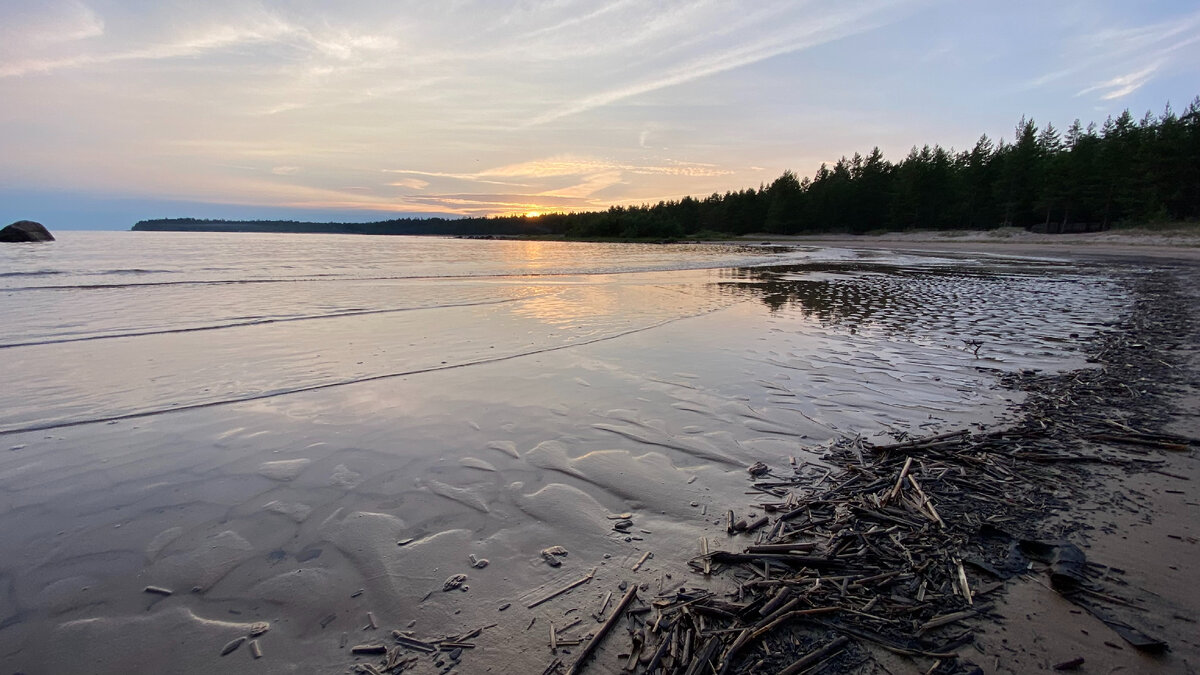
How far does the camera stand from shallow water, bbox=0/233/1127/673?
250cm

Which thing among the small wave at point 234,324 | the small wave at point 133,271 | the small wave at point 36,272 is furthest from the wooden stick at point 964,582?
the small wave at point 36,272

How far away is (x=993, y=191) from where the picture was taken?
211 feet

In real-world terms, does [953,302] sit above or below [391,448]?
above

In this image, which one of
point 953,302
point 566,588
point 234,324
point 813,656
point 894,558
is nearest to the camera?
point 813,656

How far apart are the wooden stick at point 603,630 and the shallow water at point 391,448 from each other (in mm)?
79

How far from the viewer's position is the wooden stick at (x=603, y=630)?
2.06 metres

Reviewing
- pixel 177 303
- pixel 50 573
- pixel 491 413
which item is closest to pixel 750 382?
pixel 491 413

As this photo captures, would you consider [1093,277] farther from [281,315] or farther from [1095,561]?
[281,315]

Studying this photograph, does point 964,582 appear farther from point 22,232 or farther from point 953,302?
point 22,232

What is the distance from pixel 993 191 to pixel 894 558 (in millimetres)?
81074

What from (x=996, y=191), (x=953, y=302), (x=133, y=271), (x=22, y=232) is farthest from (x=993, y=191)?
(x=22, y=232)

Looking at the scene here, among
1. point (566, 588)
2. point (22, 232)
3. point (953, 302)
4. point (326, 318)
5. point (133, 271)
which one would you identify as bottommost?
point (566, 588)

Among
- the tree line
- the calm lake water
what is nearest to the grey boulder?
the calm lake water

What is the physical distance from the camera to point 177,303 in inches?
500
